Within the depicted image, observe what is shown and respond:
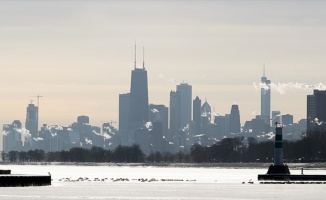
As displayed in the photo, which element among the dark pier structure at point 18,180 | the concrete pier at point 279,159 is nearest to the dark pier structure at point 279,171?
the concrete pier at point 279,159

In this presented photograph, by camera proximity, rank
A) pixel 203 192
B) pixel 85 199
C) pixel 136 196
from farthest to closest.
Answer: pixel 203 192 < pixel 136 196 < pixel 85 199

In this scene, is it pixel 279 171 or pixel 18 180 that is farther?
pixel 279 171

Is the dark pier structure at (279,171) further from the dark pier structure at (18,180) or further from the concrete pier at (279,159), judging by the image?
the dark pier structure at (18,180)

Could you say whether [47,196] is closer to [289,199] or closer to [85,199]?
[85,199]

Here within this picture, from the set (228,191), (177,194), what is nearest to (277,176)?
(228,191)

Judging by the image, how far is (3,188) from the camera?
410ft

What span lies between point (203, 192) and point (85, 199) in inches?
946

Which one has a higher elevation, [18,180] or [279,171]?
[279,171]

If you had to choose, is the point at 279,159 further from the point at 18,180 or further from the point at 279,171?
the point at 18,180

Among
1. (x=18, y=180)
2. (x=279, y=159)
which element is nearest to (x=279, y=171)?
(x=279, y=159)

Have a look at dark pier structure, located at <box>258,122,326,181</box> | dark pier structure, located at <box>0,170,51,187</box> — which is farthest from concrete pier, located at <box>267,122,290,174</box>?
dark pier structure, located at <box>0,170,51,187</box>

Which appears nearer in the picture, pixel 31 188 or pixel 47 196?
pixel 47 196

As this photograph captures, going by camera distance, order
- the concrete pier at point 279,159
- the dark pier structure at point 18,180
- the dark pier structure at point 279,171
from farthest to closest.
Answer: the concrete pier at point 279,159 < the dark pier structure at point 279,171 < the dark pier structure at point 18,180

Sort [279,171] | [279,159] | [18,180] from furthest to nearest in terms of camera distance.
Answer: [279,159], [279,171], [18,180]
